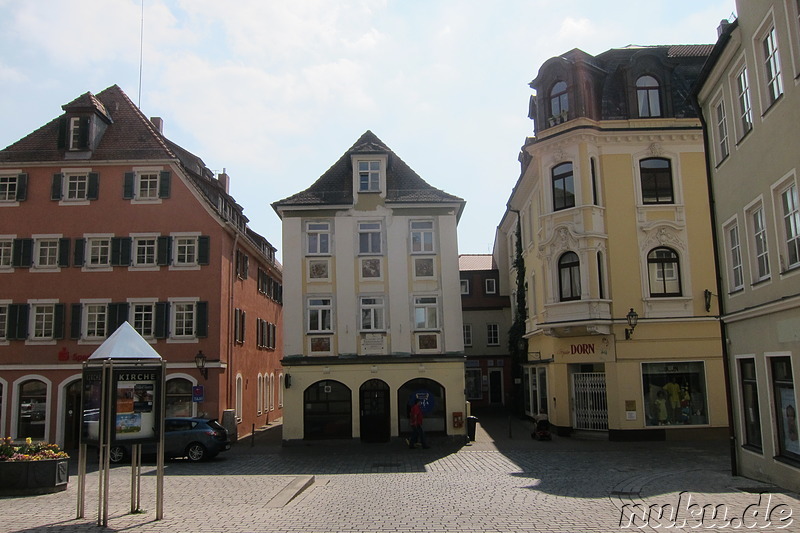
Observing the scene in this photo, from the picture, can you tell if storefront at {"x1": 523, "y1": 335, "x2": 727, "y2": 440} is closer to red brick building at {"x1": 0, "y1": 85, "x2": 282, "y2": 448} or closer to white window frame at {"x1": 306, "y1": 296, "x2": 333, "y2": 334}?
white window frame at {"x1": 306, "y1": 296, "x2": 333, "y2": 334}

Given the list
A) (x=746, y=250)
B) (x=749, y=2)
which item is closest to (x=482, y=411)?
(x=746, y=250)

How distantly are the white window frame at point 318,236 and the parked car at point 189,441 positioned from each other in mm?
8977

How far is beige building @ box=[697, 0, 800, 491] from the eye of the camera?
14094 millimetres

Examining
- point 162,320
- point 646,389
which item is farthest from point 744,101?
point 162,320

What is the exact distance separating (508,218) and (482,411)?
540 inches

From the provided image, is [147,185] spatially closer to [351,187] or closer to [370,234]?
[351,187]

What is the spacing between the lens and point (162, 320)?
30.4m

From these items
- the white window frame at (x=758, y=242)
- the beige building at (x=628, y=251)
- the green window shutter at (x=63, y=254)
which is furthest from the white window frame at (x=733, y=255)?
the green window shutter at (x=63, y=254)

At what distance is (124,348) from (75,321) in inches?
727

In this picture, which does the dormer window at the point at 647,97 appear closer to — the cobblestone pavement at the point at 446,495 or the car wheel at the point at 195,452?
the cobblestone pavement at the point at 446,495

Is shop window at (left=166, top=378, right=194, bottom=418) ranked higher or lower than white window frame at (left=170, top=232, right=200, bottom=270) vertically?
lower

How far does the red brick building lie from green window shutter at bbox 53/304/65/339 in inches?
2.1

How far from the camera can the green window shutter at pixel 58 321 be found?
30.2 metres

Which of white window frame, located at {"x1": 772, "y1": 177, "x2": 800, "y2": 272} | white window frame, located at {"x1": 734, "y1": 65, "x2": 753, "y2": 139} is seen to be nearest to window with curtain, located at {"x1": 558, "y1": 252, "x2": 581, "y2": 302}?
white window frame, located at {"x1": 734, "y1": 65, "x2": 753, "y2": 139}
